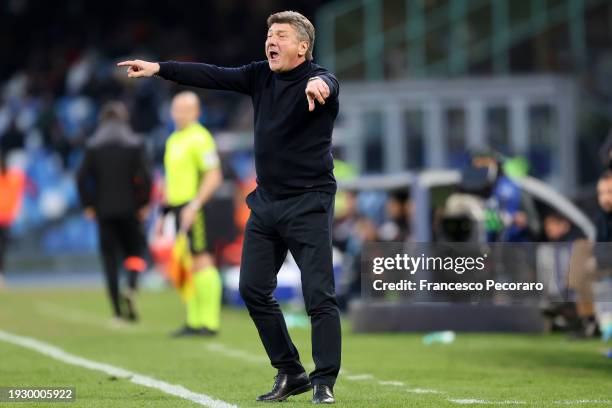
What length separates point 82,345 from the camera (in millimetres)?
12422

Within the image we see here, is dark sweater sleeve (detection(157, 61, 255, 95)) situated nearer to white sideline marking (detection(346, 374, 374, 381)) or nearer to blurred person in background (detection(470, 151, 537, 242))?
white sideline marking (detection(346, 374, 374, 381))

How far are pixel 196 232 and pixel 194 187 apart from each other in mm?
397

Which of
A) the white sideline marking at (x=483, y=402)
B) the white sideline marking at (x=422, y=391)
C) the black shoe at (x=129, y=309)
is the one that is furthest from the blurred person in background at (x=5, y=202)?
the white sideline marking at (x=483, y=402)

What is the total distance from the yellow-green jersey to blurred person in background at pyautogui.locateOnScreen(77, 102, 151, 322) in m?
1.72

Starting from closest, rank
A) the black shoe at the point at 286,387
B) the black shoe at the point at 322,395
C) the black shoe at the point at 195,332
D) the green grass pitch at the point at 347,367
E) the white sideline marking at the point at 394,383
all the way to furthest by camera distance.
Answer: the black shoe at the point at 322,395 → the black shoe at the point at 286,387 → the green grass pitch at the point at 347,367 → the white sideline marking at the point at 394,383 → the black shoe at the point at 195,332

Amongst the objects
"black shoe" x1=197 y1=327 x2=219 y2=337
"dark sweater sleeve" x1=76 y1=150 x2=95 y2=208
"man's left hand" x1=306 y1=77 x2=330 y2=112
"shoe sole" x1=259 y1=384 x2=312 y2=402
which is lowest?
"black shoe" x1=197 y1=327 x2=219 y2=337

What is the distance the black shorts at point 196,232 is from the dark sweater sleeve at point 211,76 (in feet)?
18.2

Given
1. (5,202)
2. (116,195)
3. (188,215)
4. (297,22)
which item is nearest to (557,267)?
(297,22)

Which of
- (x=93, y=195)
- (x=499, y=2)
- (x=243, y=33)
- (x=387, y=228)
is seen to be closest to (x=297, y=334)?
(x=93, y=195)

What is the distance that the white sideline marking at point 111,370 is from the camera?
807 cm

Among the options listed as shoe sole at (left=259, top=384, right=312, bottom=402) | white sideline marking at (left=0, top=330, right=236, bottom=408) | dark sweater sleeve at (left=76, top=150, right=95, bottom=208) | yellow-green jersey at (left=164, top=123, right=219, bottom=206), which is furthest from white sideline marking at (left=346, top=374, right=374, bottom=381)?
dark sweater sleeve at (left=76, top=150, right=95, bottom=208)

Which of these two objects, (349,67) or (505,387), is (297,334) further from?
(349,67)

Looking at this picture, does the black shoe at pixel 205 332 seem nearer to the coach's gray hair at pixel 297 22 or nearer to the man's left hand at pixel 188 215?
the man's left hand at pixel 188 215

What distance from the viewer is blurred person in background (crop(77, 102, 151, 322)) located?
15.4 meters
